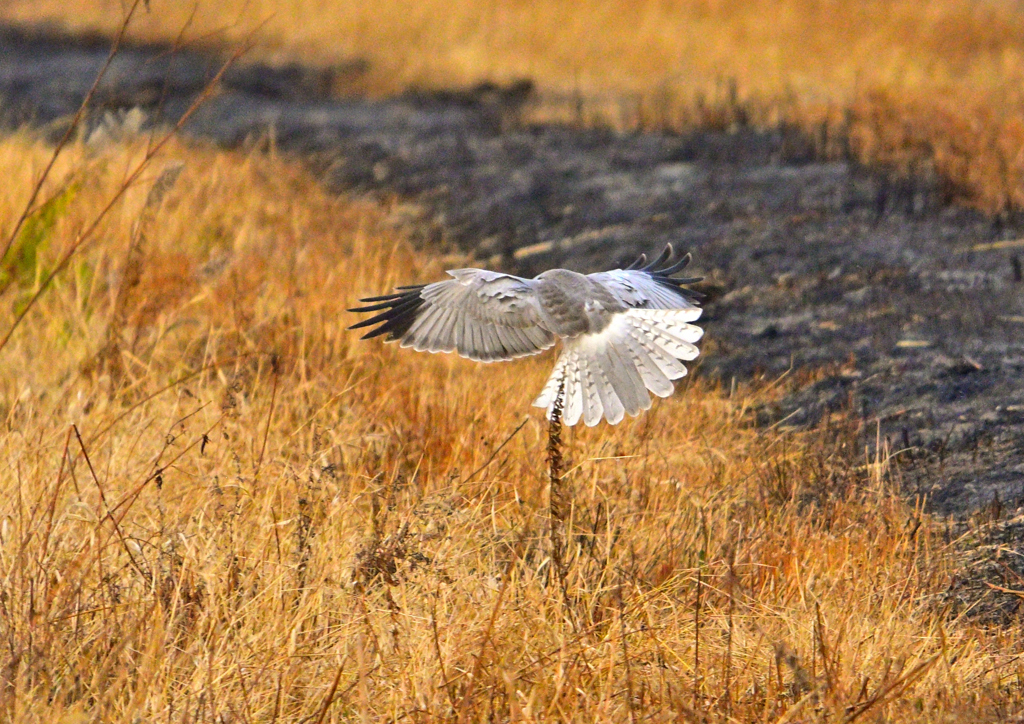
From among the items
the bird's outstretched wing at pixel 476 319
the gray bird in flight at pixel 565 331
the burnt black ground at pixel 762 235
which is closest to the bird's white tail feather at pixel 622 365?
the gray bird in flight at pixel 565 331

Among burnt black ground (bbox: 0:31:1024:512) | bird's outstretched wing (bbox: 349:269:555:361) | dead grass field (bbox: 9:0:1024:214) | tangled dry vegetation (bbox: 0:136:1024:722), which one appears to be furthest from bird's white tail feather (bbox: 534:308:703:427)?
dead grass field (bbox: 9:0:1024:214)

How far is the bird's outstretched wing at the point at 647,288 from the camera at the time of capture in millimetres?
2996

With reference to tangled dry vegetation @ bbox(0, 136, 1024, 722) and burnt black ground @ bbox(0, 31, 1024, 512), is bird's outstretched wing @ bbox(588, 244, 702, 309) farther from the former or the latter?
burnt black ground @ bbox(0, 31, 1024, 512)

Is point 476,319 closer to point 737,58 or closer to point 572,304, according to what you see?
point 572,304

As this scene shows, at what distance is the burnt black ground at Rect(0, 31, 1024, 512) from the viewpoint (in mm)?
3842

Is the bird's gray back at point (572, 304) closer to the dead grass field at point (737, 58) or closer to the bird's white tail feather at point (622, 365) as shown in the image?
the bird's white tail feather at point (622, 365)

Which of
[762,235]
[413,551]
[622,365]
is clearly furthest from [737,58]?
[413,551]

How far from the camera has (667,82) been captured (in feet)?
32.1

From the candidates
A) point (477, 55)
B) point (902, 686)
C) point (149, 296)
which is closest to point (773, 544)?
point (902, 686)

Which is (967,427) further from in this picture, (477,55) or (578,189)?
(477,55)

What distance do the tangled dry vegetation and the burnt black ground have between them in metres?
0.35

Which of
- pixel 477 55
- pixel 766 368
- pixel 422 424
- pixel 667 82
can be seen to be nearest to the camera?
pixel 422 424

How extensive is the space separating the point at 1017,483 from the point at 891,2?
9.65 metres

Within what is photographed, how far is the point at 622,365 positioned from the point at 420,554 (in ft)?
2.30
